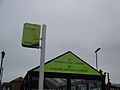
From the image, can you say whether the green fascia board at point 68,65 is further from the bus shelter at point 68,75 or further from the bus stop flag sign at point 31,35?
the bus stop flag sign at point 31,35

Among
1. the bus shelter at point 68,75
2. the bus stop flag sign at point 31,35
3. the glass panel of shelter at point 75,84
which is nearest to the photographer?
the bus stop flag sign at point 31,35

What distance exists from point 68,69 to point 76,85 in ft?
4.89

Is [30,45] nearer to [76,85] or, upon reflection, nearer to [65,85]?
[65,85]

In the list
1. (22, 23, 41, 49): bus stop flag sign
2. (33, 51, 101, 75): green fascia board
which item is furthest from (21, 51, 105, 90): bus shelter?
(22, 23, 41, 49): bus stop flag sign

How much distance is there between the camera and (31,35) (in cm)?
688

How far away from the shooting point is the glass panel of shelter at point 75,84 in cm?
1098

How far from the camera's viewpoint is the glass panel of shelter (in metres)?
11.0

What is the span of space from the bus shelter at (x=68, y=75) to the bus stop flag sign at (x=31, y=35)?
10.5ft

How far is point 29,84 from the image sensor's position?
31.8 feet

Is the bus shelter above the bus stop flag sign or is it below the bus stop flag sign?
below

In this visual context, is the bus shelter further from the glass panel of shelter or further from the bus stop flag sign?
the bus stop flag sign

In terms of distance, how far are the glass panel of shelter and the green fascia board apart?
631mm

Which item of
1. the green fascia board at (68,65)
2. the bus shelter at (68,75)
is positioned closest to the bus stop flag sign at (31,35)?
the bus shelter at (68,75)

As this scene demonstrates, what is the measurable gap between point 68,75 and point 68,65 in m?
0.50
